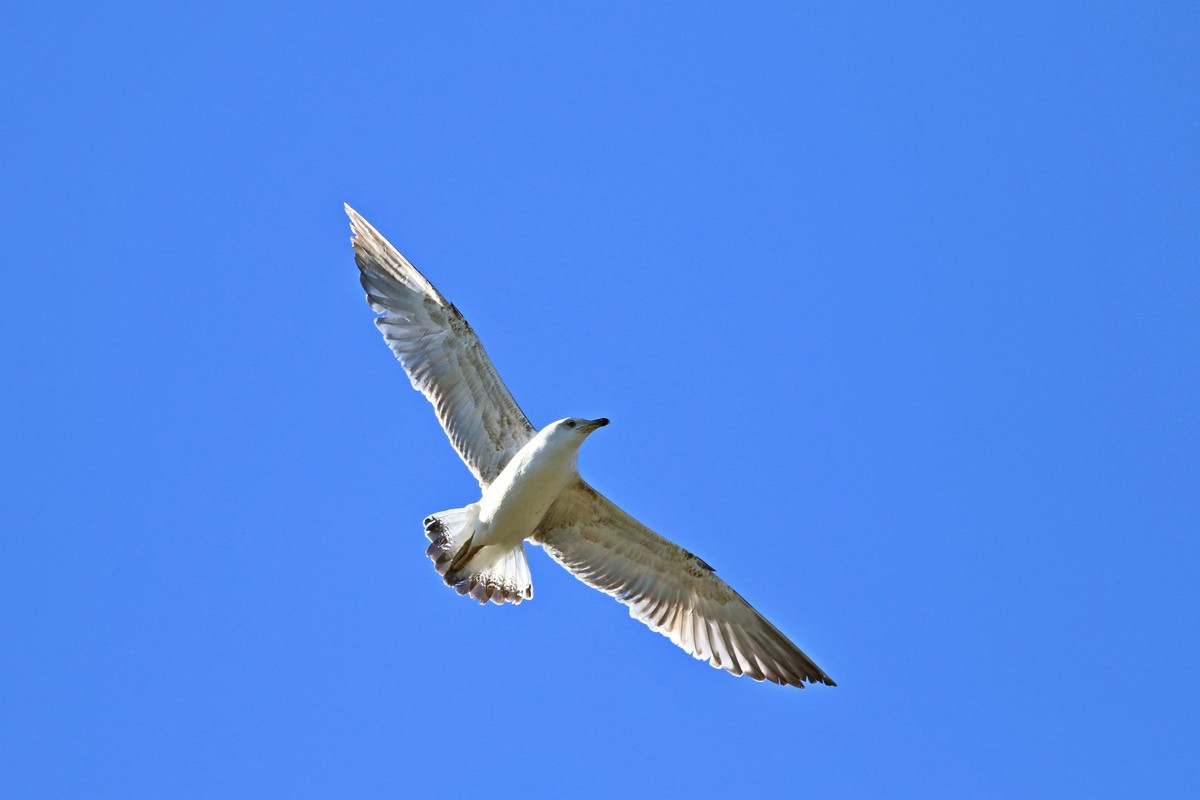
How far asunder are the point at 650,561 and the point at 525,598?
1.20 m

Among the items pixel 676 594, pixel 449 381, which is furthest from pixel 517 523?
pixel 676 594

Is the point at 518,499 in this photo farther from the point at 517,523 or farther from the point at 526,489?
the point at 517,523

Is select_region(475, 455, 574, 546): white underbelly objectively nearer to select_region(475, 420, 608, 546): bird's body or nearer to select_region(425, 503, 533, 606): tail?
select_region(475, 420, 608, 546): bird's body

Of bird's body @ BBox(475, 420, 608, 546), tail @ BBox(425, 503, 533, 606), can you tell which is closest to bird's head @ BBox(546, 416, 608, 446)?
bird's body @ BBox(475, 420, 608, 546)

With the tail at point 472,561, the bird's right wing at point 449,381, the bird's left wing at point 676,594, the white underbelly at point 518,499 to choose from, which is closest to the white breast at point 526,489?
the white underbelly at point 518,499

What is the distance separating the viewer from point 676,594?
567 inches

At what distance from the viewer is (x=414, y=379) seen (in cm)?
1407

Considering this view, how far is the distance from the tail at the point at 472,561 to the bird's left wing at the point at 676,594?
406 mm

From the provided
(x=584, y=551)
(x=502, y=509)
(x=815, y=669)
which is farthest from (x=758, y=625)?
(x=502, y=509)

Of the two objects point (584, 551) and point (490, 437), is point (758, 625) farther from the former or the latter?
point (490, 437)

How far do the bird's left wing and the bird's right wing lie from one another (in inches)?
31.9

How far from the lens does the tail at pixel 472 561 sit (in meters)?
13.8

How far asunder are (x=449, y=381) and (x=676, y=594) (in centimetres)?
284

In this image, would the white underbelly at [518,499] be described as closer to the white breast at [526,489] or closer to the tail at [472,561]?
the white breast at [526,489]
